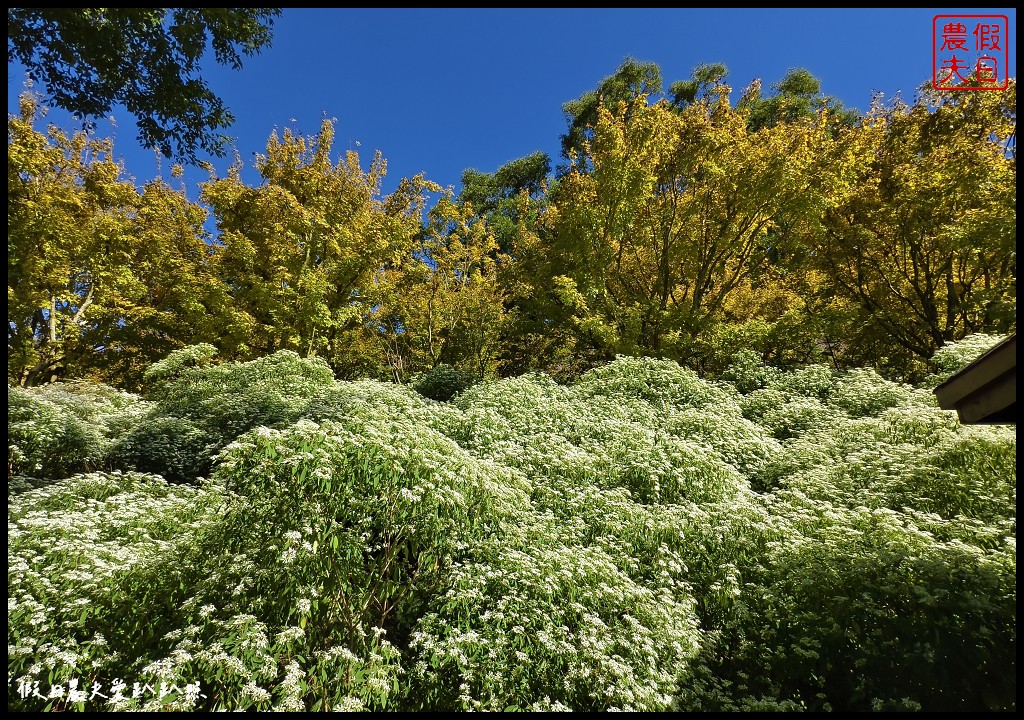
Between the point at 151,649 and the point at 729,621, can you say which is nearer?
the point at 151,649

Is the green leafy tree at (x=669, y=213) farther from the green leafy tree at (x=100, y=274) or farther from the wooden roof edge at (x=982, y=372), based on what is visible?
the green leafy tree at (x=100, y=274)

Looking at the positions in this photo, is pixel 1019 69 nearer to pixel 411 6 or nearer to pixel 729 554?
pixel 411 6

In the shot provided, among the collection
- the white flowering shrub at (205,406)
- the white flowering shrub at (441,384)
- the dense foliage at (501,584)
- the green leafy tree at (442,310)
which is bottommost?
the dense foliage at (501,584)

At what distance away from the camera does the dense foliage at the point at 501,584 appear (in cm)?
286

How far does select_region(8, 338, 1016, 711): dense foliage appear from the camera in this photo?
286 centimetres

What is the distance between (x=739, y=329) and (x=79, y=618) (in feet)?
42.5

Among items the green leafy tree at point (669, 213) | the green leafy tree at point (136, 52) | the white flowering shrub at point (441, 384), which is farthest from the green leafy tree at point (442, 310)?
the green leafy tree at point (136, 52)

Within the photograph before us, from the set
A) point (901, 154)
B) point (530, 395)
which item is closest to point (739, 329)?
point (901, 154)

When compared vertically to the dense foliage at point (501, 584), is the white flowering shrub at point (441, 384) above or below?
above

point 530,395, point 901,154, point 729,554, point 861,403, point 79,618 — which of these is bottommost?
point 79,618

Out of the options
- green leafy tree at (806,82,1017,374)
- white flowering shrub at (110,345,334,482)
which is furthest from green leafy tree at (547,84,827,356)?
white flowering shrub at (110,345,334,482)

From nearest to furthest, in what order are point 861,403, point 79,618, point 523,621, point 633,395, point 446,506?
point 79,618, point 523,621, point 446,506, point 861,403, point 633,395

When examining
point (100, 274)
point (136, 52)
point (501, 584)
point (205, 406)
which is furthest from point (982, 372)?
point (100, 274)

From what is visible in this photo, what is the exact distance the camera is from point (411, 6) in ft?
7.97
